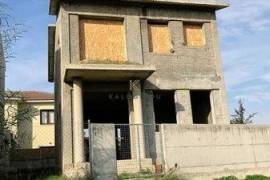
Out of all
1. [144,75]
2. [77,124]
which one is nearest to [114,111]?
[144,75]

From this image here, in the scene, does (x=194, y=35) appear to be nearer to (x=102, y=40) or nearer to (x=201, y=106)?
(x=201, y=106)

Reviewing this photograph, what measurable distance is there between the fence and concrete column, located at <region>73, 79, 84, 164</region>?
1577 mm

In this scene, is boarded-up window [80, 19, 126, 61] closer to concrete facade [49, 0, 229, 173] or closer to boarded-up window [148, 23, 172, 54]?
concrete facade [49, 0, 229, 173]

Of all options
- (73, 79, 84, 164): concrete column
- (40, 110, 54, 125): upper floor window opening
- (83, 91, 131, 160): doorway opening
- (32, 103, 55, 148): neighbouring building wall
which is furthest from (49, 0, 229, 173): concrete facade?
(40, 110, 54, 125): upper floor window opening

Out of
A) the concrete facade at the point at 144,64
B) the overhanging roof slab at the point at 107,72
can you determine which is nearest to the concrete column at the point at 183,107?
the concrete facade at the point at 144,64

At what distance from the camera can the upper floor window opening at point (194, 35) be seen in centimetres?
2064

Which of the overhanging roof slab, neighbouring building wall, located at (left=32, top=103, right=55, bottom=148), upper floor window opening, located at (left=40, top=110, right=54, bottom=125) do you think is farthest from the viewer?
upper floor window opening, located at (left=40, top=110, right=54, bottom=125)

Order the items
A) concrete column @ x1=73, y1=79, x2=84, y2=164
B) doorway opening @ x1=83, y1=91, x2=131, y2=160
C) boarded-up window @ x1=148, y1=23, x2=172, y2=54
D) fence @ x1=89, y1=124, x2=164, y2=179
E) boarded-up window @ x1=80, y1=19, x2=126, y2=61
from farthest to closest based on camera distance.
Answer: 1. boarded-up window @ x1=148, y1=23, x2=172, y2=54
2. boarded-up window @ x1=80, y1=19, x2=126, y2=61
3. concrete column @ x1=73, y1=79, x2=84, y2=164
4. doorway opening @ x1=83, y1=91, x2=131, y2=160
5. fence @ x1=89, y1=124, x2=164, y2=179

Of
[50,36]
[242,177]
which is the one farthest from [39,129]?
[242,177]

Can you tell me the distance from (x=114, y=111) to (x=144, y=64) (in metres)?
6.38

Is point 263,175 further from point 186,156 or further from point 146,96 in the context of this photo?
point 146,96

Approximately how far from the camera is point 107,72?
54.5 ft

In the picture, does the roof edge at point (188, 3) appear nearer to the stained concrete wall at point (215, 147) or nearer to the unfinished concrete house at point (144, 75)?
the unfinished concrete house at point (144, 75)

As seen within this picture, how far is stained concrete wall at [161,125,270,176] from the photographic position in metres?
14.8
